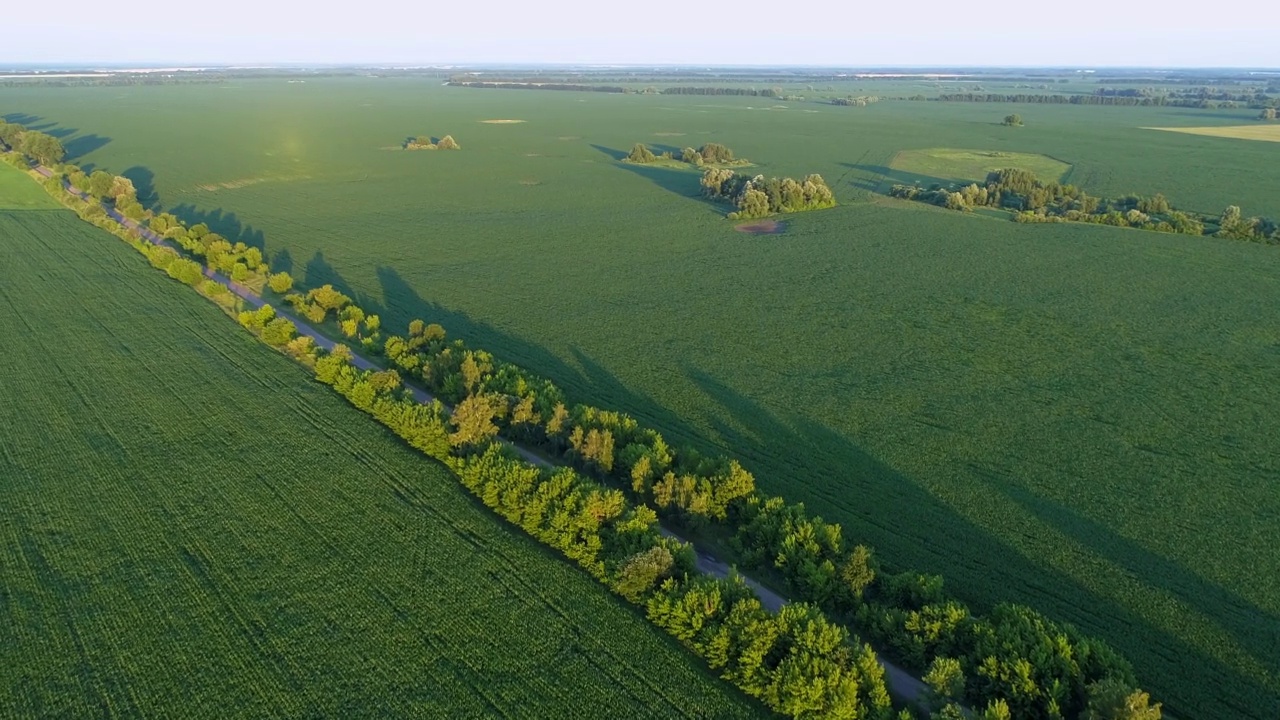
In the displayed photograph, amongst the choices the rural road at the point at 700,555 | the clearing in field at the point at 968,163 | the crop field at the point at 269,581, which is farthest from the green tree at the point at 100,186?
the clearing in field at the point at 968,163

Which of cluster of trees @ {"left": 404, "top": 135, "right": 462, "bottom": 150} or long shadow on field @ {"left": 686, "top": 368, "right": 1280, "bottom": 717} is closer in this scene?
long shadow on field @ {"left": 686, "top": 368, "right": 1280, "bottom": 717}

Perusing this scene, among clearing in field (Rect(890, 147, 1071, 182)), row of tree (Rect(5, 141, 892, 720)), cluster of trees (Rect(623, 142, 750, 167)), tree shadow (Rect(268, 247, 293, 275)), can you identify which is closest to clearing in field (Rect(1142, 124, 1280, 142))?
clearing in field (Rect(890, 147, 1071, 182))

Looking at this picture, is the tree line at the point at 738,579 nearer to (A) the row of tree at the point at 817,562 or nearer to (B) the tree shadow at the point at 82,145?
(A) the row of tree at the point at 817,562

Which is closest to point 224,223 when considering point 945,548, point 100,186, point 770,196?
point 100,186

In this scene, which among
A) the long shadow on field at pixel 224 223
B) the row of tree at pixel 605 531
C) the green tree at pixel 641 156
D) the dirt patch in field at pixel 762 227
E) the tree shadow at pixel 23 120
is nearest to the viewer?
the row of tree at pixel 605 531

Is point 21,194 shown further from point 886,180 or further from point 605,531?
point 886,180

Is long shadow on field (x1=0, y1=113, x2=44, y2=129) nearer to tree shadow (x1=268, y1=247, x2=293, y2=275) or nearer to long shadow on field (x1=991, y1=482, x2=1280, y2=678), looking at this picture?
tree shadow (x1=268, y1=247, x2=293, y2=275)
